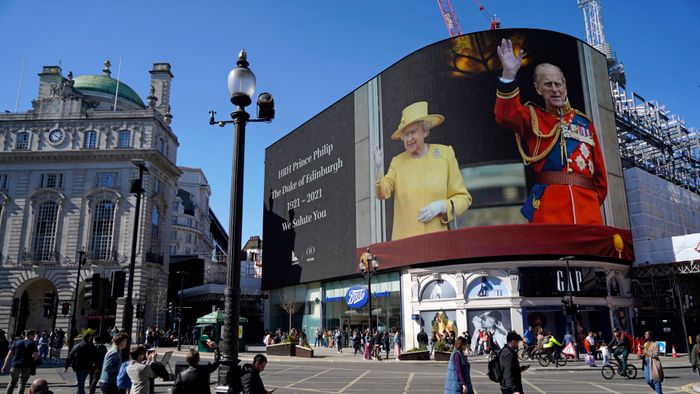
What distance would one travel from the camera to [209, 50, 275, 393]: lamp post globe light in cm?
802

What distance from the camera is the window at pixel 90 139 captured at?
5883cm

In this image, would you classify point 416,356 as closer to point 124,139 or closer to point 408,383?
point 408,383

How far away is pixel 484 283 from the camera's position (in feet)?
126

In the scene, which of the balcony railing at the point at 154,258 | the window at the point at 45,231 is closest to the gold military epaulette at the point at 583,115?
the balcony railing at the point at 154,258

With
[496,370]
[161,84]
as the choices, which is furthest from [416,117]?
[161,84]

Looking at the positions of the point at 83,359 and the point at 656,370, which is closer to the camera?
the point at 83,359

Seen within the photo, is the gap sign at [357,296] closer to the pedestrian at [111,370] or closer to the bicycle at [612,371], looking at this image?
the bicycle at [612,371]

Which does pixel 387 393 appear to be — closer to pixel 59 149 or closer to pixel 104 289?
pixel 104 289

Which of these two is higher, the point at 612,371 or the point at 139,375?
the point at 139,375

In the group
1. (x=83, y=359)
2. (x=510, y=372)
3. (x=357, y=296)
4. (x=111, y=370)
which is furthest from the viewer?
(x=357, y=296)

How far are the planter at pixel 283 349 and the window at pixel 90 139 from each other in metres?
34.3

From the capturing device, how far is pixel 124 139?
58719mm

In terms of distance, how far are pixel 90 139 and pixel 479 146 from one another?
142ft

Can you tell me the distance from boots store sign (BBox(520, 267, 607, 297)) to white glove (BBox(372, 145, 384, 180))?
14814 millimetres
